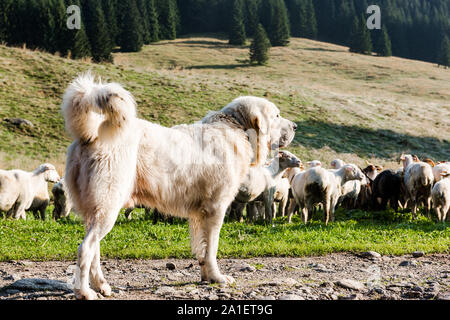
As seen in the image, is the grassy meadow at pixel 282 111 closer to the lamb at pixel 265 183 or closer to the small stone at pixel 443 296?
the lamb at pixel 265 183

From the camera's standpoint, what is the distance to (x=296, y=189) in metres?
12.4

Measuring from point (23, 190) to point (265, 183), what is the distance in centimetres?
668

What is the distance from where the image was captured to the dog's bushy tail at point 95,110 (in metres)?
4.43

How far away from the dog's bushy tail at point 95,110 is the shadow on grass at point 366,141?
27585 mm

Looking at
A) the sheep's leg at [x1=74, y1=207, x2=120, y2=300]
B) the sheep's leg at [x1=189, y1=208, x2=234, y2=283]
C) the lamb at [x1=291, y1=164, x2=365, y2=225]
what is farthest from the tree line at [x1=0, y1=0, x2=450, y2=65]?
the sheep's leg at [x1=74, y1=207, x2=120, y2=300]

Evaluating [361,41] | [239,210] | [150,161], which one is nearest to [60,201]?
[239,210]

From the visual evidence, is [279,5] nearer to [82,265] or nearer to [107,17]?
[107,17]

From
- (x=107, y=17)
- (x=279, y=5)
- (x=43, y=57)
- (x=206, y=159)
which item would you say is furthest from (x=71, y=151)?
(x=279, y=5)

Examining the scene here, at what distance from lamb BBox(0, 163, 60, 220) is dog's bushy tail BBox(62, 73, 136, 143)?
8.72m

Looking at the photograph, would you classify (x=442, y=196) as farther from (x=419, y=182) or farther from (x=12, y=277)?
(x=12, y=277)

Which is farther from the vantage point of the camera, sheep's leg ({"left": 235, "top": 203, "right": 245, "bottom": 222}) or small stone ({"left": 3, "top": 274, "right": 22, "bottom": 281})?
sheep's leg ({"left": 235, "top": 203, "right": 245, "bottom": 222})

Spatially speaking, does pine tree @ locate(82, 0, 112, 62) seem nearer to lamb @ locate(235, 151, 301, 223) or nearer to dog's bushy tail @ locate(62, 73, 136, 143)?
lamb @ locate(235, 151, 301, 223)

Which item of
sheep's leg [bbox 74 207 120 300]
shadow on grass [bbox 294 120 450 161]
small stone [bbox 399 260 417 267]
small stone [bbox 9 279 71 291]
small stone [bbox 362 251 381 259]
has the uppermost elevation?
sheep's leg [bbox 74 207 120 300]

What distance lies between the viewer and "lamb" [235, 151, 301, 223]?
38.2 ft
